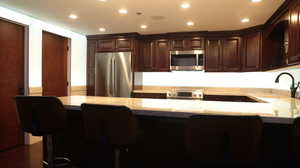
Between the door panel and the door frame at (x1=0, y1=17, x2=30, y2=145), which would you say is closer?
the door frame at (x1=0, y1=17, x2=30, y2=145)

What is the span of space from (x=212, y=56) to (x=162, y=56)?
46.5 inches

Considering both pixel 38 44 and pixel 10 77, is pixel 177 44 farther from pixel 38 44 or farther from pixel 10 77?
pixel 10 77

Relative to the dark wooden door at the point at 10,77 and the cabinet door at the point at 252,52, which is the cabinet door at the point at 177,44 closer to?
the cabinet door at the point at 252,52

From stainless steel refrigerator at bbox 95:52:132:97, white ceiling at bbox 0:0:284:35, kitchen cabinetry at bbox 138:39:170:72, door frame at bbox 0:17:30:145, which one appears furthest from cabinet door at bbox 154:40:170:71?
door frame at bbox 0:17:30:145

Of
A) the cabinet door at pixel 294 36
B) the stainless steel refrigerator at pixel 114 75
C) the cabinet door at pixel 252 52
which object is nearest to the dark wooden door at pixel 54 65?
the stainless steel refrigerator at pixel 114 75

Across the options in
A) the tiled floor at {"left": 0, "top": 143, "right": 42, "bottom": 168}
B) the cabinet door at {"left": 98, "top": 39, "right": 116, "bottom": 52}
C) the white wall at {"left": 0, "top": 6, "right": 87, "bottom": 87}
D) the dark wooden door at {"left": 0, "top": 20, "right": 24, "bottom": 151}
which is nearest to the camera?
the tiled floor at {"left": 0, "top": 143, "right": 42, "bottom": 168}

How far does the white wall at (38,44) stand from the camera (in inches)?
132

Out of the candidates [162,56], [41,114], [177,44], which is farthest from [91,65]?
[41,114]

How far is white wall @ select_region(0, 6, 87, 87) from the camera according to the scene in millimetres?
3348

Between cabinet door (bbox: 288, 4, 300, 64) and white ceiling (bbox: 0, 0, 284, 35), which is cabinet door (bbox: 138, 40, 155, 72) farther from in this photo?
cabinet door (bbox: 288, 4, 300, 64)

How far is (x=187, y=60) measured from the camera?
4559 millimetres

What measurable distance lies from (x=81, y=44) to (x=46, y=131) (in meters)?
3.59

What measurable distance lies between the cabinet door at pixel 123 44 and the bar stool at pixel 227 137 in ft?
12.4

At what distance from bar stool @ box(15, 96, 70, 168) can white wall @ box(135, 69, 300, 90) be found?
3.43m
